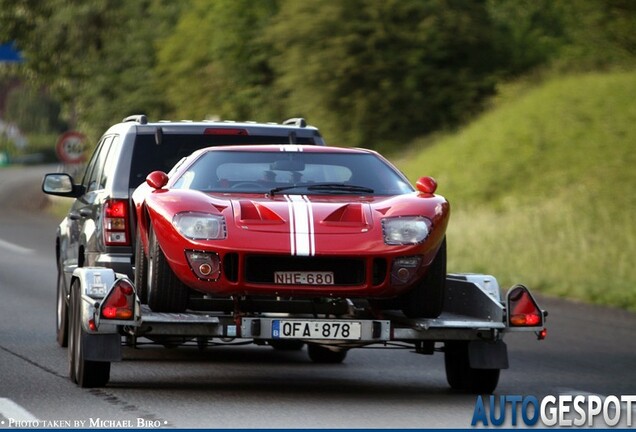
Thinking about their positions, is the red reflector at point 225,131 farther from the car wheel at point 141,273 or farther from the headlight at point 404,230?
the headlight at point 404,230

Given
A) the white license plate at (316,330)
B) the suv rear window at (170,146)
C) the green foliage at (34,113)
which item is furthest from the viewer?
the green foliage at (34,113)

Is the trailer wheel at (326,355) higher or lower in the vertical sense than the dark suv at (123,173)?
lower

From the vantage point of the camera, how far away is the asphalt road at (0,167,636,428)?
9.98 m

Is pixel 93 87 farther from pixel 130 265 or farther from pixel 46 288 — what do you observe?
pixel 130 265

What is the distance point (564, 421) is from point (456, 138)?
30.8 metres

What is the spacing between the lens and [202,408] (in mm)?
10398

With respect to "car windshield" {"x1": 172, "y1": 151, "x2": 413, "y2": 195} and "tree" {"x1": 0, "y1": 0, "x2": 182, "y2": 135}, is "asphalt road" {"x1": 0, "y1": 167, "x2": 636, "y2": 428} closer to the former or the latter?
"car windshield" {"x1": 172, "y1": 151, "x2": 413, "y2": 195}

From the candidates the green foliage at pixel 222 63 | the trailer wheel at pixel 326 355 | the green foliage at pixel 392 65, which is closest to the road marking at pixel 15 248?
the trailer wheel at pixel 326 355

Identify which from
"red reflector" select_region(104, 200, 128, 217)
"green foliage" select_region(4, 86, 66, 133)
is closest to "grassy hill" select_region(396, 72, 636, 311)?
"red reflector" select_region(104, 200, 128, 217)

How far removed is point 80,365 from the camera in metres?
11.2

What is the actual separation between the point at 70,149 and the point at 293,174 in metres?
33.0

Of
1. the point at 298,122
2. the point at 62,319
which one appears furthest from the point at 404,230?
the point at 62,319

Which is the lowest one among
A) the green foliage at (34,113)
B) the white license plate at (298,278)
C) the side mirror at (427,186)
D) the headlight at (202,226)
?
the green foliage at (34,113)

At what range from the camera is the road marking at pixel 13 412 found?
9.76 metres
